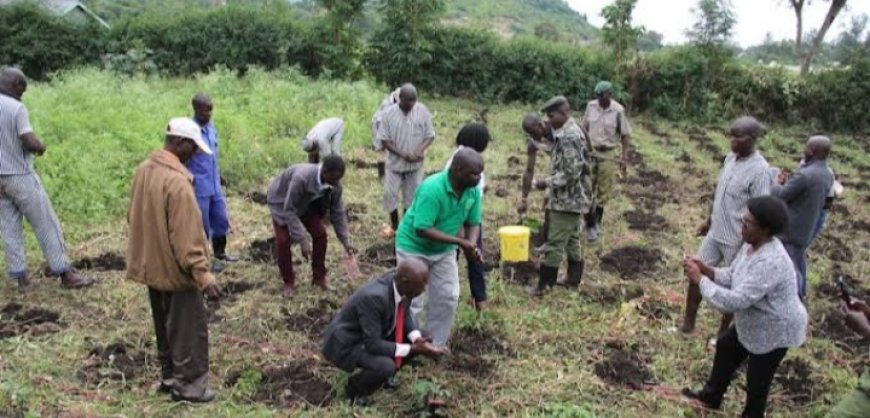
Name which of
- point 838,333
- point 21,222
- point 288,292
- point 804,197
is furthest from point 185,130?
point 838,333

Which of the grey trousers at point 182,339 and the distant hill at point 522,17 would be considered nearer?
the grey trousers at point 182,339

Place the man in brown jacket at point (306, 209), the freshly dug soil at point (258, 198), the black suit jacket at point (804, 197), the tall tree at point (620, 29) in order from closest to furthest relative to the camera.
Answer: the black suit jacket at point (804, 197) < the man in brown jacket at point (306, 209) < the freshly dug soil at point (258, 198) < the tall tree at point (620, 29)

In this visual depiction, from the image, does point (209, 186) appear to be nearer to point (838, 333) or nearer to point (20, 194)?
point (20, 194)

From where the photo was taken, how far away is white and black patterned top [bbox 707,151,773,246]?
4.39m

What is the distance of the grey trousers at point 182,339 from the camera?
12.3 ft

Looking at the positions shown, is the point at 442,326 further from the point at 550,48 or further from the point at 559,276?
the point at 550,48

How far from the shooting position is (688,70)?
16.3m

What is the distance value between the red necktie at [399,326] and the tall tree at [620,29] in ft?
43.7

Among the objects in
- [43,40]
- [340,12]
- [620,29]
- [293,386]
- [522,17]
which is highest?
[522,17]

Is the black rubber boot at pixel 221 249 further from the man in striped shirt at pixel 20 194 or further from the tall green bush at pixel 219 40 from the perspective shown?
the tall green bush at pixel 219 40

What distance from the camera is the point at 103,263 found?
5992 mm

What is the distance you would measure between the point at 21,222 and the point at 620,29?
1396cm

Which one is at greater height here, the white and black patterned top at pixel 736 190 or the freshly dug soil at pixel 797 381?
the white and black patterned top at pixel 736 190

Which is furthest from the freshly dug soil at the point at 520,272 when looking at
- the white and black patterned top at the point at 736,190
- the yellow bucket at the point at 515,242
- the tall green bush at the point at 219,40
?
the tall green bush at the point at 219,40
